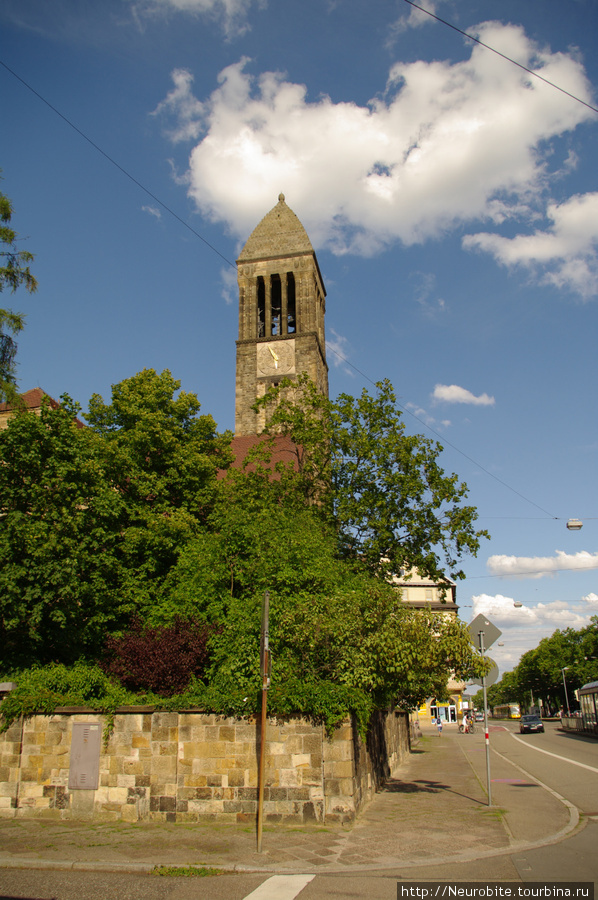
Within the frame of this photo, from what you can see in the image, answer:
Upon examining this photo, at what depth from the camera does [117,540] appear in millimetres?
17328

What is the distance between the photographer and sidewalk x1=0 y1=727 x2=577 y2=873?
26.5ft

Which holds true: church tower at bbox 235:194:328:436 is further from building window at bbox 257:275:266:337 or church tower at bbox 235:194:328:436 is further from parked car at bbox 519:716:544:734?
parked car at bbox 519:716:544:734

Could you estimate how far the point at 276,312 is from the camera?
149 feet

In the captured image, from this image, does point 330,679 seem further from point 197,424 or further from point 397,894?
point 197,424

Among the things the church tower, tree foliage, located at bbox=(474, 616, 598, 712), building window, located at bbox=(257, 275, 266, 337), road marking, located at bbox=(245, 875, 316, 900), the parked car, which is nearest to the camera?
road marking, located at bbox=(245, 875, 316, 900)

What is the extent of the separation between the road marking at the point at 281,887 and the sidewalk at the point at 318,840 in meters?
0.39

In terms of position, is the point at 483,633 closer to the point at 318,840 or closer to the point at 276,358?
the point at 318,840

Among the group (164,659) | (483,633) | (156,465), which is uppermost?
(156,465)

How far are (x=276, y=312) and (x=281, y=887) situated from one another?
4105 centimetres

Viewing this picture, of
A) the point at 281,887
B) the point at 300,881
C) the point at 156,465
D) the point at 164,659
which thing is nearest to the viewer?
the point at 281,887

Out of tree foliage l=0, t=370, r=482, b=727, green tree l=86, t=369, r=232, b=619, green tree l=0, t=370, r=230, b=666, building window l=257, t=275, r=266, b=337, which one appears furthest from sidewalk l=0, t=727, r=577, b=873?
building window l=257, t=275, r=266, b=337


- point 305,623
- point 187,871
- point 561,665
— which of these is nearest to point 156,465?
point 305,623

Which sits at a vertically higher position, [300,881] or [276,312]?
[276,312]

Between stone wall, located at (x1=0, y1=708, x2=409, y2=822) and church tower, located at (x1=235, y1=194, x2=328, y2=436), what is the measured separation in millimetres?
27555
